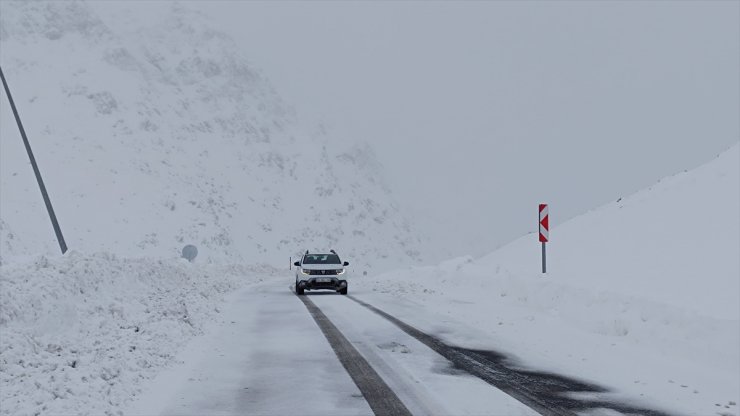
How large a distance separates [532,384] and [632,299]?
195 inches

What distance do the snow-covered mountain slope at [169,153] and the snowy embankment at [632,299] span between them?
48371mm

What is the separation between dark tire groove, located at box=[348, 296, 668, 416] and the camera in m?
7.17

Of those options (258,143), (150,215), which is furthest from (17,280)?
(258,143)

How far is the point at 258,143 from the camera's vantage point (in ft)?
358

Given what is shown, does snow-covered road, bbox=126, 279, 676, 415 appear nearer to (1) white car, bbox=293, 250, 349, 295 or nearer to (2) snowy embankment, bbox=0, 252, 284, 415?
(2) snowy embankment, bbox=0, 252, 284, 415

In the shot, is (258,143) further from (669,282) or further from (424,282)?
(669,282)

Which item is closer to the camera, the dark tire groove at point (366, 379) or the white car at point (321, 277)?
the dark tire groove at point (366, 379)

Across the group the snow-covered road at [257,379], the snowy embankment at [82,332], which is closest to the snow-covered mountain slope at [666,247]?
the snow-covered road at [257,379]

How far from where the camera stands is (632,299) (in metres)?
12.5

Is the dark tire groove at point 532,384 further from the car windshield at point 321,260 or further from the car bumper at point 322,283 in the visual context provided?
the car windshield at point 321,260

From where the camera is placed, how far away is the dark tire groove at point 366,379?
7170 millimetres

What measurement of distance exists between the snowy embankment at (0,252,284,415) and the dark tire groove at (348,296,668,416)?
409 cm

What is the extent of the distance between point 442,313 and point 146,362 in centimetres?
936

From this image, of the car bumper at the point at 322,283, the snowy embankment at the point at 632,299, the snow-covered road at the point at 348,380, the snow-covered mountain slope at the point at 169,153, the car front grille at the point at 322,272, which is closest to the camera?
the snow-covered road at the point at 348,380
